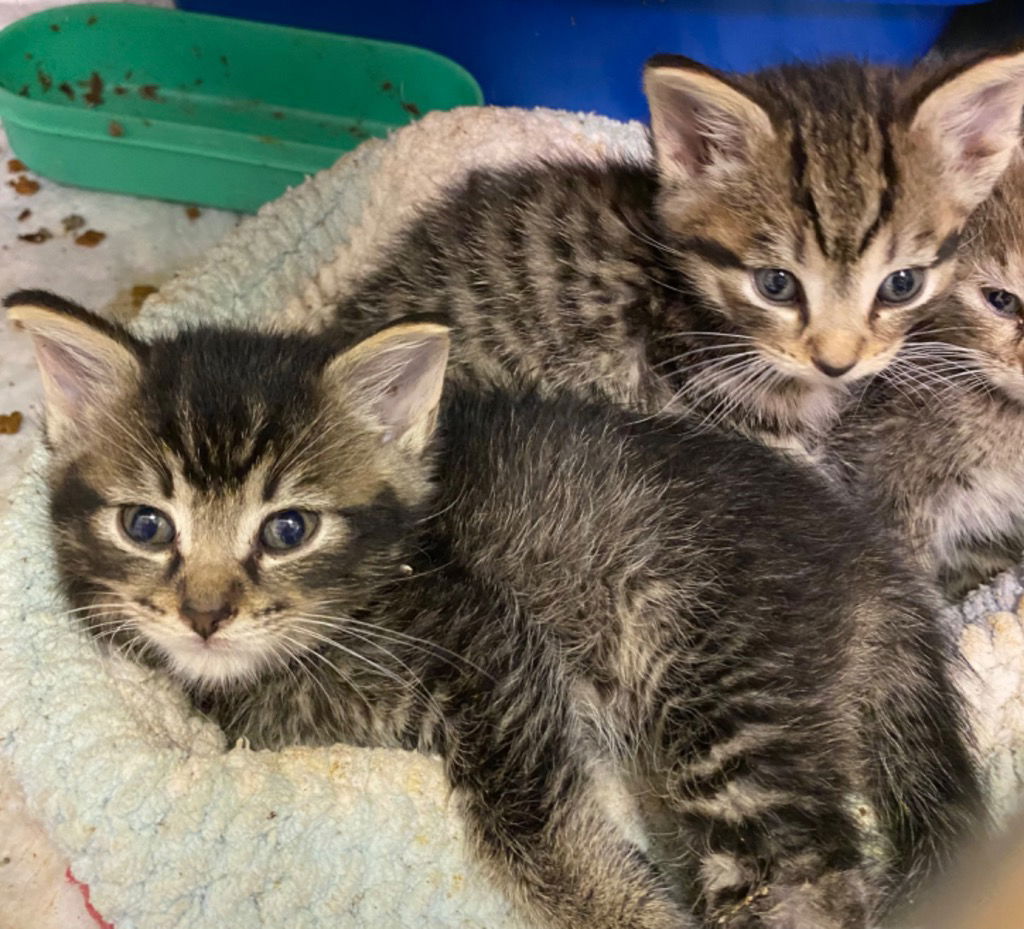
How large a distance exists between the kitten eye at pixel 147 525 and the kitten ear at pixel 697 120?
→ 1051 millimetres

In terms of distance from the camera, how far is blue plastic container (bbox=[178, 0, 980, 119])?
8.52 feet

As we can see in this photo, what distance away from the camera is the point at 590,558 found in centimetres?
166

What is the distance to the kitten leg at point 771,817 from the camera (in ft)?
4.75

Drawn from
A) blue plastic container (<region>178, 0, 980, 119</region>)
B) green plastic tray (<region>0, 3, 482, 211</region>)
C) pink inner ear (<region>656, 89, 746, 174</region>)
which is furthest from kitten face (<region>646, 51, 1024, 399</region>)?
green plastic tray (<region>0, 3, 482, 211</region>)

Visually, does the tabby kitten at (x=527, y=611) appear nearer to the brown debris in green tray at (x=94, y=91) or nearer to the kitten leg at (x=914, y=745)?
the kitten leg at (x=914, y=745)

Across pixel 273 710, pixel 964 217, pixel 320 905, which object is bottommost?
pixel 320 905

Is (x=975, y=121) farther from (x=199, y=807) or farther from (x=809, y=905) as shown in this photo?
(x=199, y=807)

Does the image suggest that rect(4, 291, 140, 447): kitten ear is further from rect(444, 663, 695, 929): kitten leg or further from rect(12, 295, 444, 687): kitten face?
rect(444, 663, 695, 929): kitten leg

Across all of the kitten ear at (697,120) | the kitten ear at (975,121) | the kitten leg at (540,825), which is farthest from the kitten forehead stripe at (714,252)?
the kitten leg at (540,825)

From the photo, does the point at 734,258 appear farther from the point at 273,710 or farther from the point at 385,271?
the point at 273,710

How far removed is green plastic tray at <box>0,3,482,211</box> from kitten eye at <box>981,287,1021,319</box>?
152 cm

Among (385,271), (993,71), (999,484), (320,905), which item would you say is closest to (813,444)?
(999,484)

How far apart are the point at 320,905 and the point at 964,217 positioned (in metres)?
1.58

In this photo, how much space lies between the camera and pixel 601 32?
2783 millimetres
